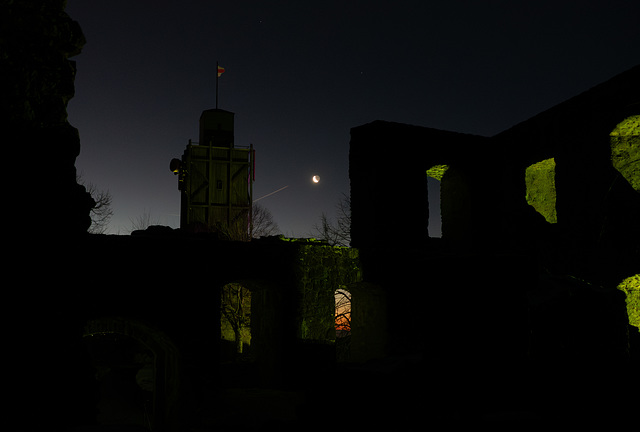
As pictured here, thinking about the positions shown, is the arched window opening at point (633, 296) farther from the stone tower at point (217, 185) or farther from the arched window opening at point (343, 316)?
the stone tower at point (217, 185)

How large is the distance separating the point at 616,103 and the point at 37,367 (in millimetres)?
12422

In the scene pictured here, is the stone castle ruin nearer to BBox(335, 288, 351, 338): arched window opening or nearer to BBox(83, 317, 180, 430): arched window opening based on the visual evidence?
BBox(83, 317, 180, 430): arched window opening

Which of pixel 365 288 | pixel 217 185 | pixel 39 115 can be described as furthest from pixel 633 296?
pixel 217 185

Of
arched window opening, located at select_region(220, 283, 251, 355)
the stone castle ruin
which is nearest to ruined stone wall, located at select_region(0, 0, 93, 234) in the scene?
the stone castle ruin

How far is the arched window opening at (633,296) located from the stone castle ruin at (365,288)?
5cm

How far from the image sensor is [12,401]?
2.85 meters

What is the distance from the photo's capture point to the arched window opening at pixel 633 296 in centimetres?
1109

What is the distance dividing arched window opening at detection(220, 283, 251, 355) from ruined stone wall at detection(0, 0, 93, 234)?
16.5 metres

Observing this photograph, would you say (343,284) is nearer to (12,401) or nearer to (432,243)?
(432,243)

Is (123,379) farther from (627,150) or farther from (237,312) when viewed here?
(627,150)

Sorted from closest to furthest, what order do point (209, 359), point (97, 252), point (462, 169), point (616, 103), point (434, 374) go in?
Result: 1. point (434, 374)
2. point (97, 252)
3. point (209, 359)
4. point (616, 103)
5. point (462, 169)

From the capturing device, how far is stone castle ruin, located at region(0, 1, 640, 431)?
323cm

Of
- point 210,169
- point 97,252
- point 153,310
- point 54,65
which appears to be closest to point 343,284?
point 153,310

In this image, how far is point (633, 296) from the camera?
11.2m
